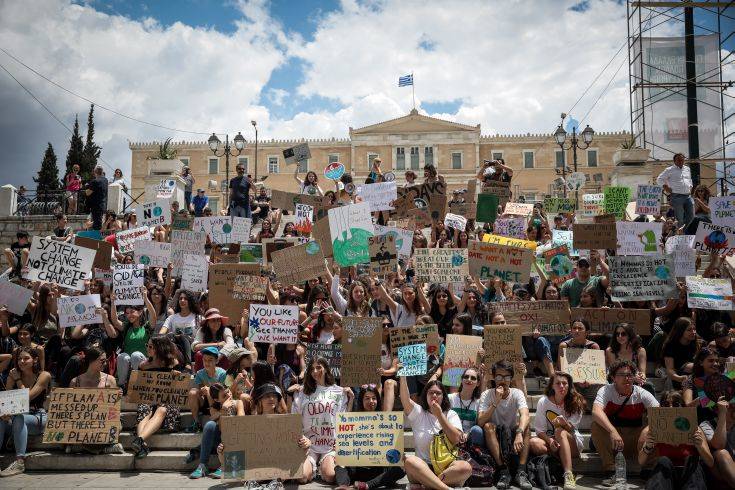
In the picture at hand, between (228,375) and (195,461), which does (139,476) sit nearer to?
(195,461)

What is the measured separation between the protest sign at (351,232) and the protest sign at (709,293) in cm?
450

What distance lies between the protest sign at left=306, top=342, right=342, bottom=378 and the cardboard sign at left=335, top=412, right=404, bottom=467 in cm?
127

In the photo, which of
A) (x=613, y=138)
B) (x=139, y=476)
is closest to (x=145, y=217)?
(x=139, y=476)

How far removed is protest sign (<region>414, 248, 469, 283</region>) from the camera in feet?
34.1

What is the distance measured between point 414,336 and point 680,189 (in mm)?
8070

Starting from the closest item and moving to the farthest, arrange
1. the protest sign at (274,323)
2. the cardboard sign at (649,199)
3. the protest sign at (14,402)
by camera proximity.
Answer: the protest sign at (14,402) → the protest sign at (274,323) → the cardboard sign at (649,199)

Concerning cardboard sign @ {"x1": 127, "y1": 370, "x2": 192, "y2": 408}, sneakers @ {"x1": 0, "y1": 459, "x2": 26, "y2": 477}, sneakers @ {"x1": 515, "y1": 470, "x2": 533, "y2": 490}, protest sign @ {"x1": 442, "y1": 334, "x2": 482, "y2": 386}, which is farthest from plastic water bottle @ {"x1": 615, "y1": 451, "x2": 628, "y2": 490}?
sneakers @ {"x1": 0, "y1": 459, "x2": 26, "y2": 477}

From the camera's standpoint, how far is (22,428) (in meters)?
7.34

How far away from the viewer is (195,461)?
713 centimetres

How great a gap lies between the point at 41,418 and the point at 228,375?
2181 millimetres

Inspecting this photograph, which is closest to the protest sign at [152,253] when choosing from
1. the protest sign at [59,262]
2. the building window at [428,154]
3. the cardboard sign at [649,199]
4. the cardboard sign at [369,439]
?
the protest sign at [59,262]

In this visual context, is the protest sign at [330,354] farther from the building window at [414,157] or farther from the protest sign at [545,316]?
the building window at [414,157]

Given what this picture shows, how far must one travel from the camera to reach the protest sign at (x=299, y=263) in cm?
980

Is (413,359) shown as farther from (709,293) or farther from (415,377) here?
(709,293)
